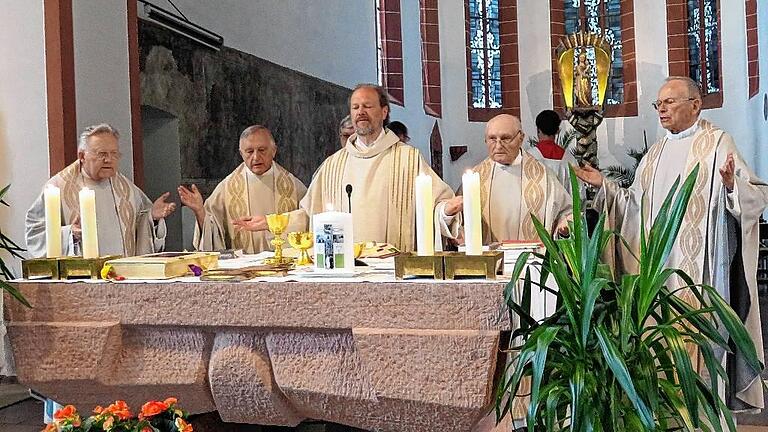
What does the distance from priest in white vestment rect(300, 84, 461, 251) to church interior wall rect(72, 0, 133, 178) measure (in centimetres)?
229

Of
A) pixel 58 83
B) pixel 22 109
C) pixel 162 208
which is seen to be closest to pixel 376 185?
pixel 162 208

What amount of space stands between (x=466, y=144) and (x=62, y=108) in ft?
32.3

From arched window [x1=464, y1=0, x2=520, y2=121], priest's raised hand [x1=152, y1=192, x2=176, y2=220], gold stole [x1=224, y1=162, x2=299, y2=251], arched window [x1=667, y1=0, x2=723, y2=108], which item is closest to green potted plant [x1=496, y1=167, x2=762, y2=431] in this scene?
priest's raised hand [x1=152, y1=192, x2=176, y2=220]

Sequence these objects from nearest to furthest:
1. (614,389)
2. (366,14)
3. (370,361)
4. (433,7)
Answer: (614,389) → (370,361) → (366,14) → (433,7)

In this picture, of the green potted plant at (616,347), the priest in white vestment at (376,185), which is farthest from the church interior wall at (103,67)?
the green potted plant at (616,347)

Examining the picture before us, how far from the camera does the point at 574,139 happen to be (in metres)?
12.9

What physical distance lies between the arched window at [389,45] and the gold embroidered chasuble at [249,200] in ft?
25.6

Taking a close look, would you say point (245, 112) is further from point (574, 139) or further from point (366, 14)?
point (574, 139)

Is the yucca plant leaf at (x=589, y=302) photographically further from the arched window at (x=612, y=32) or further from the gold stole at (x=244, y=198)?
the arched window at (x=612, y=32)

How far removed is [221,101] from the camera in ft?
25.8

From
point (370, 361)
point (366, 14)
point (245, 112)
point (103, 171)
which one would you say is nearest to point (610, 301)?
point (370, 361)

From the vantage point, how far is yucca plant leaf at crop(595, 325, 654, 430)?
6.93ft

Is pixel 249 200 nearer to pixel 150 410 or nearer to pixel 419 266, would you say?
pixel 419 266

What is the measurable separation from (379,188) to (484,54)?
11553 millimetres
